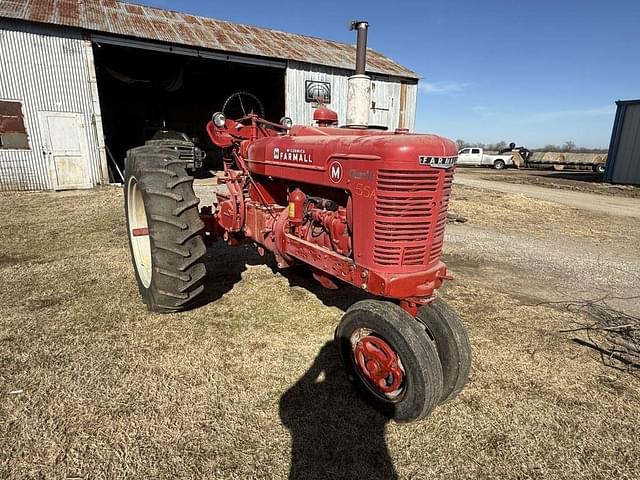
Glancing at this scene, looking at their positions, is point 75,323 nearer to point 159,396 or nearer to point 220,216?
point 159,396

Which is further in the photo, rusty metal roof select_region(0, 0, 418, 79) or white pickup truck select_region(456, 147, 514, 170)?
white pickup truck select_region(456, 147, 514, 170)

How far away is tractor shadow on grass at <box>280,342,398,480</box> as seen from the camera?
208 cm

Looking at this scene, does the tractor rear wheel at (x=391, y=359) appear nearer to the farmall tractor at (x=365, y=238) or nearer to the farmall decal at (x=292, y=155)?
the farmall tractor at (x=365, y=238)

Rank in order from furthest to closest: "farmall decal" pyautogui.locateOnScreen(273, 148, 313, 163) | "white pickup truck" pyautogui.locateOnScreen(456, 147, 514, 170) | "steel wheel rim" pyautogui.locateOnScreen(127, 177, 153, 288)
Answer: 1. "white pickup truck" pyautogui.locateOnScreen(456, 147, 514, 170)
2. "steel wheel rim" pyautogui.locateOnScreen(127, 177, 153, 288)
3. "farmall decal" pyautogui.locateOnScreen(273, 148, 313, 163)

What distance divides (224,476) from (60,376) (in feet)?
4.91

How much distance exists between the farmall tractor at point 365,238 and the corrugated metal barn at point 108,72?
8.99m

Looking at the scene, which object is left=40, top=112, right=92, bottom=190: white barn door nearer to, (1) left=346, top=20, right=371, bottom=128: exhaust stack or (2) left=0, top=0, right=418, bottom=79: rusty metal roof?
(2) left=0, top=0, right=418, bottom=79: rusty metal roof

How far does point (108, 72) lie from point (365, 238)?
15253mm

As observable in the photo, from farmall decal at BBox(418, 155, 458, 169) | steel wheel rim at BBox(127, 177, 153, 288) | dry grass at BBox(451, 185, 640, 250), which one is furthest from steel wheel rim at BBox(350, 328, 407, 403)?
dry grass at BBox(451, 185, 640, 250)

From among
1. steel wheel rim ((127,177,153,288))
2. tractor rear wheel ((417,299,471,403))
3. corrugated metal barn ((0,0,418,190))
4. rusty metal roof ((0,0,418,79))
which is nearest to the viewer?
tractor rear wheel ((417,299,471,403))

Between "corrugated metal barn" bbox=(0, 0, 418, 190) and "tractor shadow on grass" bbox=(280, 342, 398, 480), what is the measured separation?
11.2m

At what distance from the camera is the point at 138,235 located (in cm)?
391

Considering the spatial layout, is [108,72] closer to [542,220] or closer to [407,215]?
[542,220]

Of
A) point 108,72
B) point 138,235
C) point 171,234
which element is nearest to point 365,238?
point 171,234
